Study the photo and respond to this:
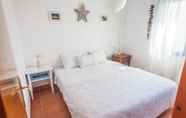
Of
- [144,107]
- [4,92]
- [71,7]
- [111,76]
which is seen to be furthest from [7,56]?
[71,7]

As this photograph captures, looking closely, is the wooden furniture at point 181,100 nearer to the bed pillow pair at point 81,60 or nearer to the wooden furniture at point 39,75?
the bed pillow pair at point 81,60

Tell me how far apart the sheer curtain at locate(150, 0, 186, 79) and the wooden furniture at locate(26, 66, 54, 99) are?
249 cm

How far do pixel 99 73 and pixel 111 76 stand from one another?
273 millimetres

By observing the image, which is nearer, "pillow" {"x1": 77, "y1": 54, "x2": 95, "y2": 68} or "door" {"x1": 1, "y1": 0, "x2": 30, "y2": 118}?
"door" {"x1": 1, "y1": 0, "x2": 30, "y2": 118}

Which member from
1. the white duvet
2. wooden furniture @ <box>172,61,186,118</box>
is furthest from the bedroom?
wooden furniture @ <box>172,61,186,118</box>

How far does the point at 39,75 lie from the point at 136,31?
2765 millimetres

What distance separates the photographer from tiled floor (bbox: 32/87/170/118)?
2061 mm

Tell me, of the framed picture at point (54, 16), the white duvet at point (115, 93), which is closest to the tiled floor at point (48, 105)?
the white duvet at point (115, 93)

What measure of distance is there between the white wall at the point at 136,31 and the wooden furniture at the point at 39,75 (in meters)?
2.38

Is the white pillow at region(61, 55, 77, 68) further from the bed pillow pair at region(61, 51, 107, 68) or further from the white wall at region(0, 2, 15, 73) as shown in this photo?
the white wall at region(0, 2, 15, 73)

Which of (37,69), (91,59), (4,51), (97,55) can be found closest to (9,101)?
(4,51)

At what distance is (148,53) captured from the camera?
10.6ft

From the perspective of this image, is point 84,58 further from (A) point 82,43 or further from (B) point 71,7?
(B) point 71,7

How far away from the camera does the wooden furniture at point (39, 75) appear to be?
8.13 feet
